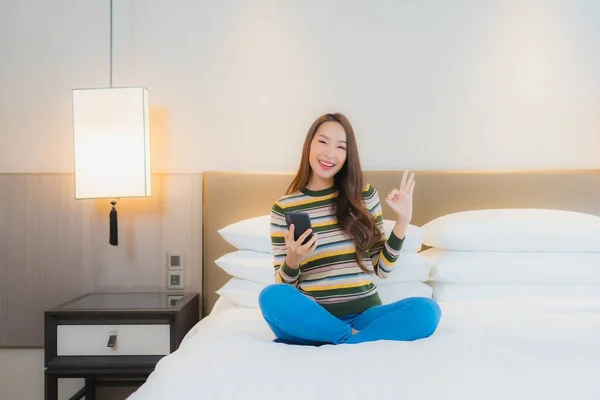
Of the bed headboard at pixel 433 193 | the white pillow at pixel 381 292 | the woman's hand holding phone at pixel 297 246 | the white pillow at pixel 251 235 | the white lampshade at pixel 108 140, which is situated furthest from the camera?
the bed headboard at pixel 433 193

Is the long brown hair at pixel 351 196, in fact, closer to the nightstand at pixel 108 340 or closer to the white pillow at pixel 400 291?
the white pillow at pixel 400 291

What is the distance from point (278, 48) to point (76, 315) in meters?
1.41

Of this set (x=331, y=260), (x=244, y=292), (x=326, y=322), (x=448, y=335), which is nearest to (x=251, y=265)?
(x=244, y=292)

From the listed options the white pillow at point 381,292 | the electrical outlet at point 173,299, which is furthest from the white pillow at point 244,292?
the electrical outlet at point 173,299

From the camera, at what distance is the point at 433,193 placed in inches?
91.7

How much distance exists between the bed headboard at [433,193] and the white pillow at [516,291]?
0.44 m

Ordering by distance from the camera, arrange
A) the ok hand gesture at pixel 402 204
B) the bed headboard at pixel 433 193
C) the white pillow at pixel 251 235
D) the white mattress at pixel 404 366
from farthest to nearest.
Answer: the bed headboard at pixel 433 193 → the white pillow at pixel 251 235 → the ok hand gesture at pixel 402 204 → the white mattress at pixel 404 366

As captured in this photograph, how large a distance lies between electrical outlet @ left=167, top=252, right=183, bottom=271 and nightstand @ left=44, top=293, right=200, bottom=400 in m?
0.34

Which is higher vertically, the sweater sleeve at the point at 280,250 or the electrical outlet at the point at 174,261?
the sweater sleeve at the point at 280,250

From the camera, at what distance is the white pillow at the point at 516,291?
6.34ft

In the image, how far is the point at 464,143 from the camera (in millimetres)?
2404

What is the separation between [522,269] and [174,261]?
145cm

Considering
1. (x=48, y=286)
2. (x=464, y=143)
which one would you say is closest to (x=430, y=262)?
(x=464, y=143)

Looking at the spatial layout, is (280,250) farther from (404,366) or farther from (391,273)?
(404,366)
